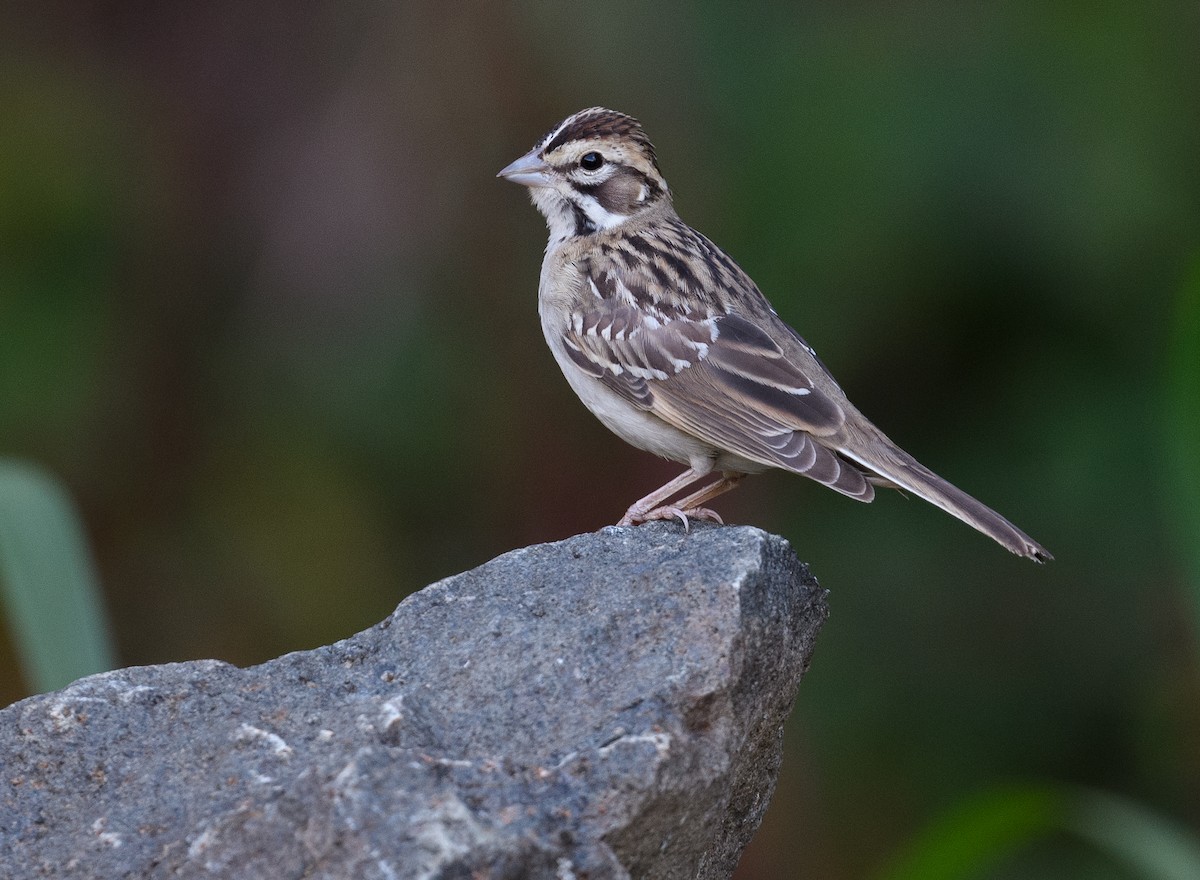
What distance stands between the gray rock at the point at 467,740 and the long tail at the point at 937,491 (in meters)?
0.93

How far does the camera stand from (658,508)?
5.06 m

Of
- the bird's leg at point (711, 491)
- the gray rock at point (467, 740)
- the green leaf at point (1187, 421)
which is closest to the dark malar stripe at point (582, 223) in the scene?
the bird's leg at point (711, 491)

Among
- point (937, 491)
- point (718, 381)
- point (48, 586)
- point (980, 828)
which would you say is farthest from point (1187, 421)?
point (48, 586)

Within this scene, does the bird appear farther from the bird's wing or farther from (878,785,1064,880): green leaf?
(878,785,1064,880): green leaf

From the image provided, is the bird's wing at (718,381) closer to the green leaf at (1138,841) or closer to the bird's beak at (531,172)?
the bird's beak at (531,172)

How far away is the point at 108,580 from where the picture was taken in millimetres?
8523

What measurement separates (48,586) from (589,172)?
2.64m

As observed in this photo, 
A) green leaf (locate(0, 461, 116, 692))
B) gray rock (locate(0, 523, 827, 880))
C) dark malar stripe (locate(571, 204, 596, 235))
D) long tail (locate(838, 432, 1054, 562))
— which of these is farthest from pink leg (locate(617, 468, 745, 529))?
green leaf (locate(0, 461, 116, 692))

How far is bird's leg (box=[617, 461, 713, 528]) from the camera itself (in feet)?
16.3

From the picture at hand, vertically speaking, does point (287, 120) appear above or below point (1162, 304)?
above

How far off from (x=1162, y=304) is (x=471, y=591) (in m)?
4.70

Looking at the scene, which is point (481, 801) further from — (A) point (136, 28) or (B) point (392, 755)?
(A) point (136, 28)

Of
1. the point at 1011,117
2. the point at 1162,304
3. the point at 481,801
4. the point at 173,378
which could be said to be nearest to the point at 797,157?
the point at 1011,117

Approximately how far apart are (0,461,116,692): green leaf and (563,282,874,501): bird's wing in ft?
6.27
